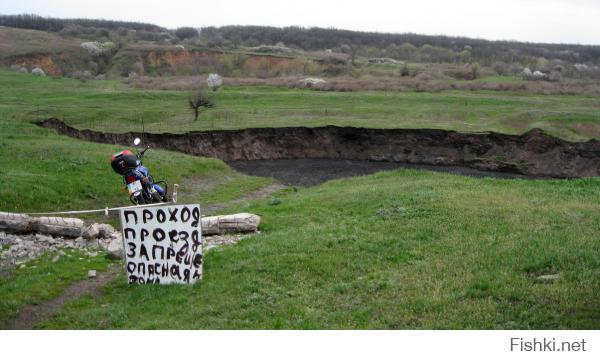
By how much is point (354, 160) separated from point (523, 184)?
22024 millimetres

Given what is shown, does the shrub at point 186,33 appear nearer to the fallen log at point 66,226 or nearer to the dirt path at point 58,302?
the fallen log at point 66,226

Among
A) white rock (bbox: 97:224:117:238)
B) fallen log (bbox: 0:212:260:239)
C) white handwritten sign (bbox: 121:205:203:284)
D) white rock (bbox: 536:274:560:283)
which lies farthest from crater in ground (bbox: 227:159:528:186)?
white rock (bbox: 536:274:560:283)

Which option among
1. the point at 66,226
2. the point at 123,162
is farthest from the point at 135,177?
the point at 66,226

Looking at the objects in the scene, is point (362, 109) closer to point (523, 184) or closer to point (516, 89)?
point (516, 89)

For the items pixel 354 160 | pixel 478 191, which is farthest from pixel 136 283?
pixel 354 160

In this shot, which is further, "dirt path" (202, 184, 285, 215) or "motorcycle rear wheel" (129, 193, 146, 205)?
"dirt path" (202, 184, 285, 215)

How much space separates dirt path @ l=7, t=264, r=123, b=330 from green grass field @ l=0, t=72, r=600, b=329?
0.74 feet

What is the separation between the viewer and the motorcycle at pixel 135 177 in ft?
60.0

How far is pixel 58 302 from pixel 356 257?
6455 millimetres

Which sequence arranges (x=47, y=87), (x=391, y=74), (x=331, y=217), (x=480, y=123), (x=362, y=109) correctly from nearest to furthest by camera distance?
1. (x=331, y=217)
2. (x=480, y=123)
3. (x=362, y=109)
4. (x=47, y=87)
5. (x=391, y=74)

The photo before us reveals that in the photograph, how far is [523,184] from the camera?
2417 cm

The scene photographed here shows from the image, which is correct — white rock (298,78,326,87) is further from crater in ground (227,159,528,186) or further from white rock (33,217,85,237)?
white rock (33,217,85,237)

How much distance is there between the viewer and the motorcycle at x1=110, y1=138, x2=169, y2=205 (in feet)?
60.0

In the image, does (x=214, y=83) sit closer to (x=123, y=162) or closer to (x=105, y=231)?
(x=123, y=162)
